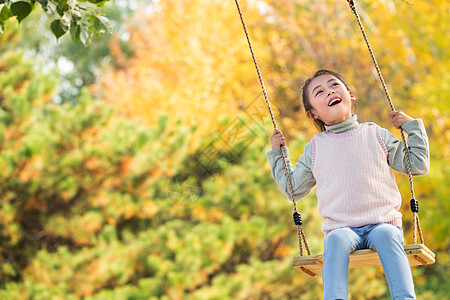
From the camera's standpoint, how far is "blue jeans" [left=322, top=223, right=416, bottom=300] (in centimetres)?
158

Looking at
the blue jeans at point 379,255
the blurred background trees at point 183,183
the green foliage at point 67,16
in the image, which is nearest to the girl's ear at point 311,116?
the blue jeans at point 379,255

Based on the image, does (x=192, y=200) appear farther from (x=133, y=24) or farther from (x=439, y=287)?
(x=133, y=24)

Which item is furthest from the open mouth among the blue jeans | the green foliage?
the green foliage

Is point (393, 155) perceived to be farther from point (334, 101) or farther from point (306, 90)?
point (306, 90)

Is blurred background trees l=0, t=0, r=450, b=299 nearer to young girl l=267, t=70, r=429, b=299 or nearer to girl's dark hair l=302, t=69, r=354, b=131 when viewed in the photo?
girl's dark hair l=302, t=69, r=354, b=131

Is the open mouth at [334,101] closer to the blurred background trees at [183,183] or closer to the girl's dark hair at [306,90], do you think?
the girl's dark hair at [306,90]

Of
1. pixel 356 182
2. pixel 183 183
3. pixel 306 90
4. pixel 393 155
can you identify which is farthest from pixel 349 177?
pixel 183 183

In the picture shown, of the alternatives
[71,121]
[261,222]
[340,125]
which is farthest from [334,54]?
[340,125]

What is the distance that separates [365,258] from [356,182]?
0.24 metres

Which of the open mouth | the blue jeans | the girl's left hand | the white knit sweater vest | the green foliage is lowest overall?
the blue jeans

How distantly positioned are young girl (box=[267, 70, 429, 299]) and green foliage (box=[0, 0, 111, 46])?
95cm

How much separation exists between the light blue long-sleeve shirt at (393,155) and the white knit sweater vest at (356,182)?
0.09 ft

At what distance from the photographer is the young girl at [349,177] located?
1.62m

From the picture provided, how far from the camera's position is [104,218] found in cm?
713
